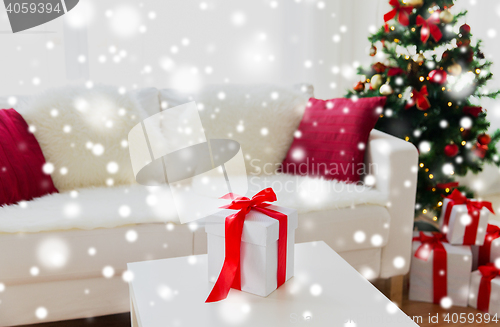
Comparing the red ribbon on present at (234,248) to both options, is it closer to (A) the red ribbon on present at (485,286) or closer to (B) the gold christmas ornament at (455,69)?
(A) the red ribbon on present at (485,286)

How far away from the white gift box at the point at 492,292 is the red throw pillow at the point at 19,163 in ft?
5.33

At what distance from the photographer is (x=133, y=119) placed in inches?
66.9

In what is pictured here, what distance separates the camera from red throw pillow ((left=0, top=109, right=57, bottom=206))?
137 cm

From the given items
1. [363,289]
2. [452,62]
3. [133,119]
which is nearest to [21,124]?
[133,119]

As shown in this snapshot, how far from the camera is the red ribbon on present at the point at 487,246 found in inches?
63.7

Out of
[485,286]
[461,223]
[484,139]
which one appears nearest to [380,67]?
[484,139]

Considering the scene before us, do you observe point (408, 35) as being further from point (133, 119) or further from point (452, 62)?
point (133, 119)

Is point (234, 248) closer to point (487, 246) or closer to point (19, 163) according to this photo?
point (19, 163)

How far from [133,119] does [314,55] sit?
1548 mm

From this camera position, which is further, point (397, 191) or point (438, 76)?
point (438, 76)

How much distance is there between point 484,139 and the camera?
1938mm

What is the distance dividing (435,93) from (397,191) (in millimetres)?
590

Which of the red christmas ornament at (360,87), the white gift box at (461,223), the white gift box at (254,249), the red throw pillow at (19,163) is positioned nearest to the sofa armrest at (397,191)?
the white gift box at (461,223)

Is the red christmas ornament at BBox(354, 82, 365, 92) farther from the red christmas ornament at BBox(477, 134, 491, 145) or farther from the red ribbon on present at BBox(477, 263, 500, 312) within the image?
the red ribbon on present at BBox(477, 263, 500, 312)
